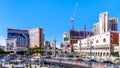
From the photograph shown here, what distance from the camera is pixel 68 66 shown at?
59938mm

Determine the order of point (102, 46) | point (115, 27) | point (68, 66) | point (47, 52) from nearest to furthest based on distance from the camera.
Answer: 1. point (68, 66)
2. point (102, 46)
3. point (47, 52)
4. point (115, 27)

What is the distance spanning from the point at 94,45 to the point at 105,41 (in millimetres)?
15775

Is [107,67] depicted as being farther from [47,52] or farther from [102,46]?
[47,52]

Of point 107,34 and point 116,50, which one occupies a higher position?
point 107,34

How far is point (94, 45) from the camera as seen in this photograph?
451ft

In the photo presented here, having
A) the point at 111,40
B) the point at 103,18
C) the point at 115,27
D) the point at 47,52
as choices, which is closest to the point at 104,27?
the point at 103,18

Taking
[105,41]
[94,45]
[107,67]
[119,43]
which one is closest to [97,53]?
[94,45]

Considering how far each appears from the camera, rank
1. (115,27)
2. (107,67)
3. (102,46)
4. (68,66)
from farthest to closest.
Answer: (115,27) → (102,46) → (68,66) → (107,67)

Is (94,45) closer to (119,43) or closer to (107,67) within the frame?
(119,43)

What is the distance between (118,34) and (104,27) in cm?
5291

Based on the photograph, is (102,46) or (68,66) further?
(102,46)

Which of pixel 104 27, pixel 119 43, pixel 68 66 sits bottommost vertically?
pixel 68 66

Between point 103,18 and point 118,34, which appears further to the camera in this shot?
point 103,18

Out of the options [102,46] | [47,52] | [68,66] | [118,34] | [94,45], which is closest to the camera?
[68,66]
